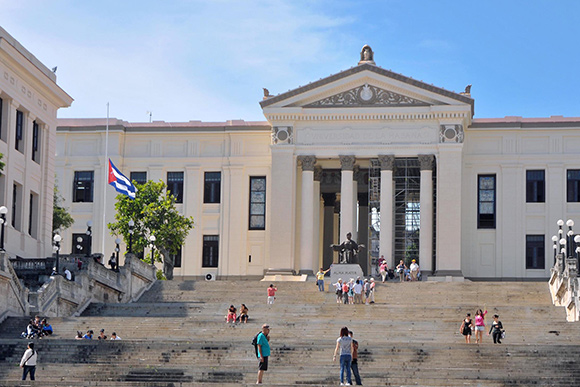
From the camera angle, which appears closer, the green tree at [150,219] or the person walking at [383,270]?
the person walking at [383,270]

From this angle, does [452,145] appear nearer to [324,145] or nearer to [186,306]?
[324,145]

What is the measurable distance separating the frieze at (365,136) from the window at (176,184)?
8376 millimetres

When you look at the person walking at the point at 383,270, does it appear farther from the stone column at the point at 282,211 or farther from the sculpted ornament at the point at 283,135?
the sculpted ornament at the point at 283,135

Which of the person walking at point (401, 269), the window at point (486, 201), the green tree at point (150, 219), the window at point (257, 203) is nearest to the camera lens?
the green tree at point (150, 219)

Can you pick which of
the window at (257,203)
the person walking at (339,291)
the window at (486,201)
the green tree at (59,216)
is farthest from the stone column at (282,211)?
the person walking at (339,291)

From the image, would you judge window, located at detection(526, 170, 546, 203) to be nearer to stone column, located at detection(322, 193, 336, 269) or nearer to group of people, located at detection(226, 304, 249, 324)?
stone column, located at detection(322, 193, 336, 269)

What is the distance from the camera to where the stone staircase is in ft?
114

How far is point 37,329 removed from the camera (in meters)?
41.7

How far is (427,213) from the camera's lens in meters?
69.0

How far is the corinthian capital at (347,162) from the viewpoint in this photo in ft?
231

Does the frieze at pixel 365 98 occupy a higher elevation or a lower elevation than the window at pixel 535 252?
higher

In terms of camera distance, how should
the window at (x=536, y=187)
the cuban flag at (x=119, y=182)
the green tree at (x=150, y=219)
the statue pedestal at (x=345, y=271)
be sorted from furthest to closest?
1. the window at (x=536, y=187)
2. the green tree at (x=150, y=219)
3. the cuban flag at (x=119, y=182)
4. the statue pedestal at (x=345, y=271)

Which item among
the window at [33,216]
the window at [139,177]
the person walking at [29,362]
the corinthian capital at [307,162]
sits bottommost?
the person walking at [29,362]

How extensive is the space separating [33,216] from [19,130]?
4.73 metres
